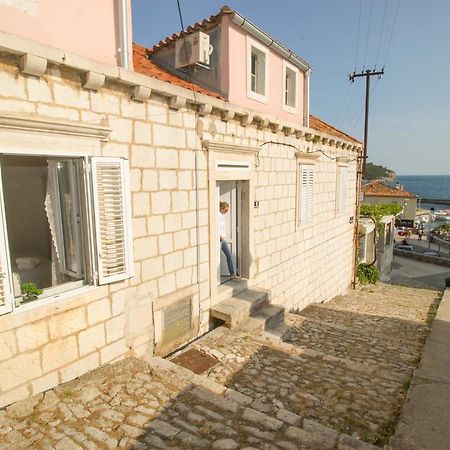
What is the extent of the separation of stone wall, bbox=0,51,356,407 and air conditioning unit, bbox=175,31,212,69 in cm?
126

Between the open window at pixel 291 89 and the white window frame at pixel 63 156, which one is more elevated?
the open window at pixel 291 89

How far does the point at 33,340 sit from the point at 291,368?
Answer: 3487 millimetres

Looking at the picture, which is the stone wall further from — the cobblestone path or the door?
the cobblestone path

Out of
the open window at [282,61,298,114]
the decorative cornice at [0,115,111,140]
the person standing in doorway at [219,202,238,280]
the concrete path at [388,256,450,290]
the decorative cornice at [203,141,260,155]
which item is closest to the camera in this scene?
the decorative cornice at [0,115,111,140]

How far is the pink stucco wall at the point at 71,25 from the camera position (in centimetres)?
324

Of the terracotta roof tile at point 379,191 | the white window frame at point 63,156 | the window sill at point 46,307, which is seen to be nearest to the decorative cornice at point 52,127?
the white window frame at point 63,156

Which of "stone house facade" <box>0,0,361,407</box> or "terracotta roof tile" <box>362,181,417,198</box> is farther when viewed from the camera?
"terracotta roof tile" <box>362,181,417,198</box>

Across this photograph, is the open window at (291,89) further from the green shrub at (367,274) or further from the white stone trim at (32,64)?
the green shrub at (367,274)

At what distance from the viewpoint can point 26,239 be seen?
5633mm

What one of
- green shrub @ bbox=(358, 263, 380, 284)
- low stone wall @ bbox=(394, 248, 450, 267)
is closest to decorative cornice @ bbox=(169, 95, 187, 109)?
green shrub @ bbox=(358, 263, 380, 284)

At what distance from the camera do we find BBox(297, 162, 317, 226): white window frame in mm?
8742

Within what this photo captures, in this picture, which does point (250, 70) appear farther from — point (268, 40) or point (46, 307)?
point (46, 307)

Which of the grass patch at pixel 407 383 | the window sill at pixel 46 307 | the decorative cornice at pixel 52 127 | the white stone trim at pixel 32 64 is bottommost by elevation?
the grass patch at pixel 407 383

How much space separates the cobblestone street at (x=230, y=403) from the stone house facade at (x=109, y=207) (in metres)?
0.45
